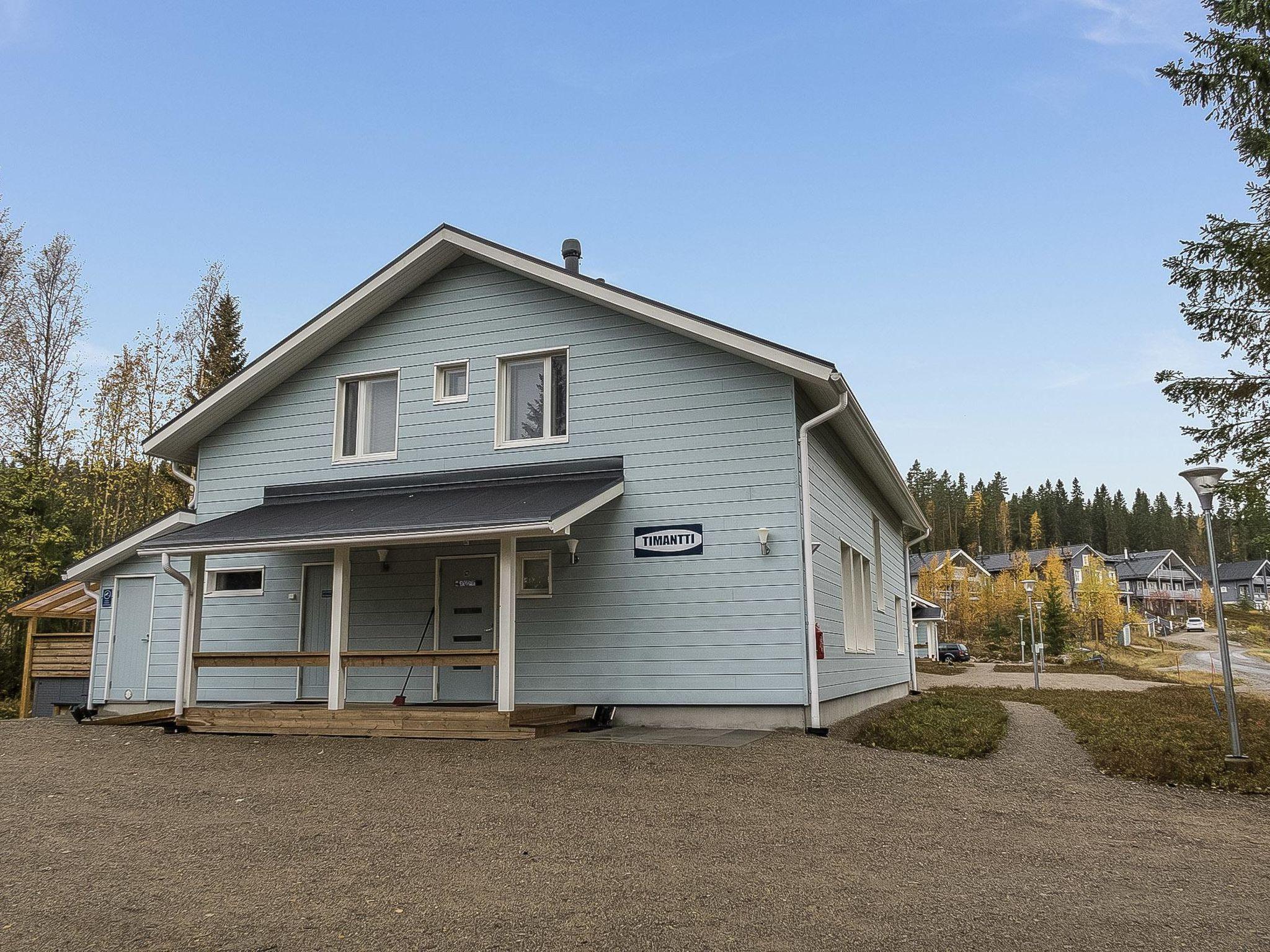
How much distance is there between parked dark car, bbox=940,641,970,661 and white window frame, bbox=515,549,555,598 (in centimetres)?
4073

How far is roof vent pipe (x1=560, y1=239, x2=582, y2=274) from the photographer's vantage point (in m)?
13.2

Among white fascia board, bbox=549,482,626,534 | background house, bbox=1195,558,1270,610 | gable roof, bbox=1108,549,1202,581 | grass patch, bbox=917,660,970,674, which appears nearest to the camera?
white fascia board, bbox=549,482,626,534

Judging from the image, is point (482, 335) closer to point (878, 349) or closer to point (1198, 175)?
point (878, 349)

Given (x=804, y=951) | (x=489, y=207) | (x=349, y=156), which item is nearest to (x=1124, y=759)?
(x=804, y=951)

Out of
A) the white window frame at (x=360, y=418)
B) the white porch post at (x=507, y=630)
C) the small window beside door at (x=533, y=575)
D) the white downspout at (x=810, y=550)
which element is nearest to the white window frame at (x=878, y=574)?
the white downspout at (x=810, y=550)

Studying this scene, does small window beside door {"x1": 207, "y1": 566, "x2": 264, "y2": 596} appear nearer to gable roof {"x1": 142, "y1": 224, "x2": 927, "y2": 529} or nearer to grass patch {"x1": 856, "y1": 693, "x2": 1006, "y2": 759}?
gable roof {"x1": 142, "y1": 224, "x2": 927, "y2": 529}

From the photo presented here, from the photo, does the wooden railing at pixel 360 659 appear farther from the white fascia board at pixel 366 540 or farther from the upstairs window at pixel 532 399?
the upstairs window at pixel 532 399

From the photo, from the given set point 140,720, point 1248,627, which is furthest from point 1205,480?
point 1248,627

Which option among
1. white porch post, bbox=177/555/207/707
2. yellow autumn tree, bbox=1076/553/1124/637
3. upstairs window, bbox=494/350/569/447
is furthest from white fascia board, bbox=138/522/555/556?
yellow autumn tree, bbox=1076/553/1124/637

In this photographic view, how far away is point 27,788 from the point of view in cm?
794

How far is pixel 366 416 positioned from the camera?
44.2 feet

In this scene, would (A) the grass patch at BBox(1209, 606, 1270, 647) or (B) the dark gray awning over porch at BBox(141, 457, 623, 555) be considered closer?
(B) the dark gray awning over porch at BBox(141, 457, 623, 555)

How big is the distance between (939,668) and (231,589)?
35.4m

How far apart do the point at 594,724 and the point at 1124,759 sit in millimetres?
6021
